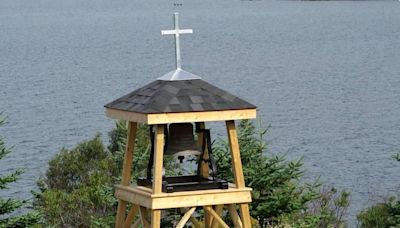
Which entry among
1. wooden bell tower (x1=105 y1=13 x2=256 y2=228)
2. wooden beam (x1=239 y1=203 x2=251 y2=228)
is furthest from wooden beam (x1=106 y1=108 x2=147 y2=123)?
wooden beam (x1=239 y1=203 x2=251 y2=228)

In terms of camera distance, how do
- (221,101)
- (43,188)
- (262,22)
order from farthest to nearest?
(262,22) → (43,188) → (221,101)

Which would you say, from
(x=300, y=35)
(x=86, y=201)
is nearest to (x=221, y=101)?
(x=86, y=201)

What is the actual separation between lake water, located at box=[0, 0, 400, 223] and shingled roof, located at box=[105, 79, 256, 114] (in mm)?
21972

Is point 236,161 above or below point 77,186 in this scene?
above

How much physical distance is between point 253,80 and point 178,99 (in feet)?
179

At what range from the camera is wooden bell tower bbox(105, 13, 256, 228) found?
33.1ft

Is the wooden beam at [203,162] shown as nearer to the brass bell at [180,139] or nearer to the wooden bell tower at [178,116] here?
the brass bell at [180,139]

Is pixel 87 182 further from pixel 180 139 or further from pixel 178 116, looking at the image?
pixel 178 116

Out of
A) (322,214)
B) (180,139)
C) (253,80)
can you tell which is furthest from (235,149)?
(253,80)

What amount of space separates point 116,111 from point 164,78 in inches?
20.5

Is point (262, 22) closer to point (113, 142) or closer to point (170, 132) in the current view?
point (113, 142)

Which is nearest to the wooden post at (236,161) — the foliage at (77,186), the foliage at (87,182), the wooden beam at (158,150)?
the wooden beam at (158,150)

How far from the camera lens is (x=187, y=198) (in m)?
10.4

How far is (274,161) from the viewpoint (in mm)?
17453
